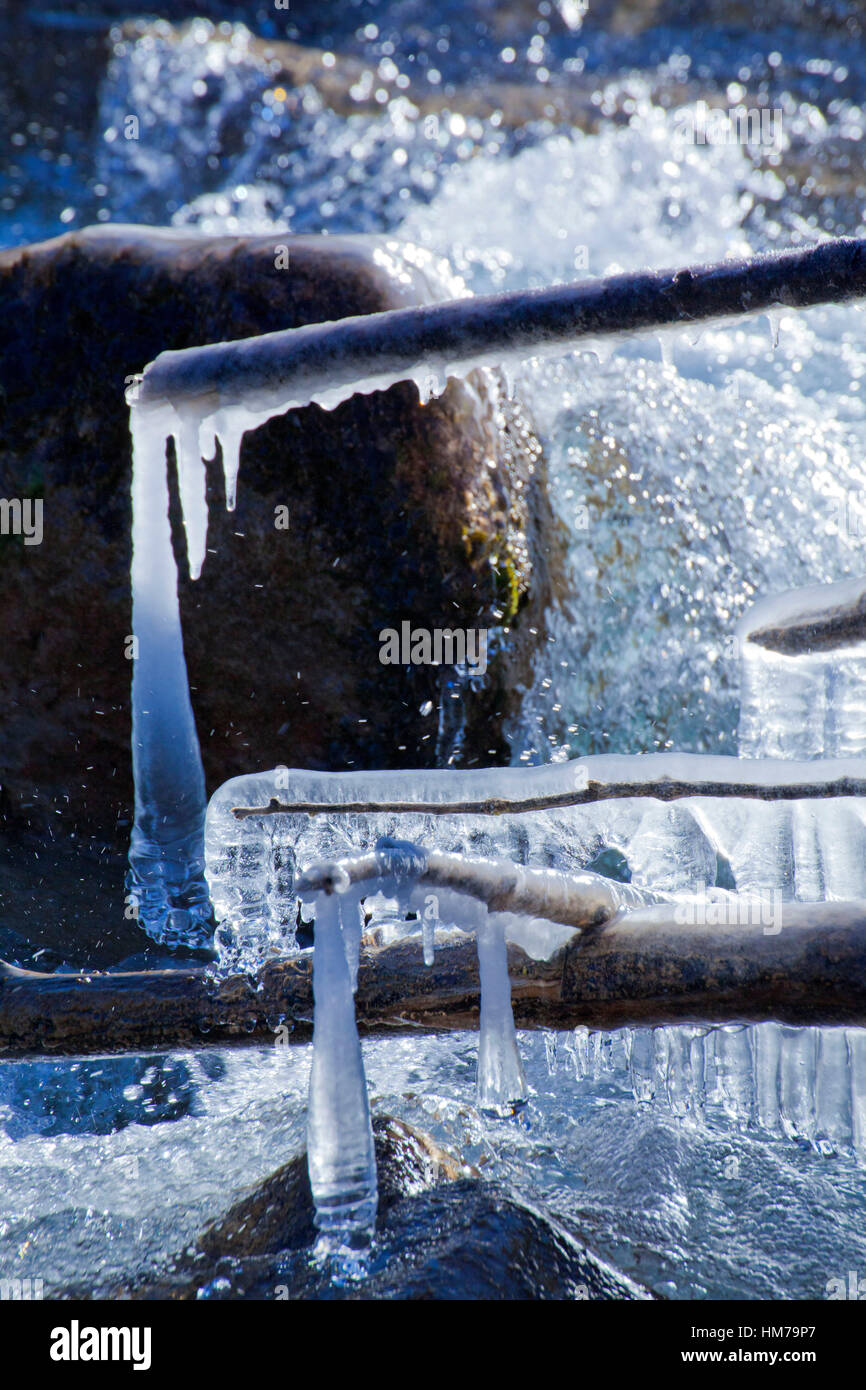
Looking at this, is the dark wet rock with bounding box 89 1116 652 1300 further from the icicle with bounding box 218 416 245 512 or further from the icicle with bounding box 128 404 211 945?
the icicle with bounding box 218 416 245 512

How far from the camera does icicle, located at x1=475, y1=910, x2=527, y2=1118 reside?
198cm

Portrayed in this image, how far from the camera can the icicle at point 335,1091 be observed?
1918 millimetres

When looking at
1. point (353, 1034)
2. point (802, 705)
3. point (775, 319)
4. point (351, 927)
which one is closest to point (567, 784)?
point (351, 927)

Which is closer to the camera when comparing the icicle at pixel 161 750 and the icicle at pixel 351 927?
the icicle at pixel 351 927

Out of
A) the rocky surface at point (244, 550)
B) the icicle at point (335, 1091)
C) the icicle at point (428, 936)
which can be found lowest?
the icicle at point (335, 1091)

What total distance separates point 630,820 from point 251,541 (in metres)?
2.19

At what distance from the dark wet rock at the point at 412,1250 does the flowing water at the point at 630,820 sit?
0.46ft

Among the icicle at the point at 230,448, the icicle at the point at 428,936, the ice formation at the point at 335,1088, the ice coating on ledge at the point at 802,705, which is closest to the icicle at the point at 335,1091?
the ice formation at the point at 335,1088

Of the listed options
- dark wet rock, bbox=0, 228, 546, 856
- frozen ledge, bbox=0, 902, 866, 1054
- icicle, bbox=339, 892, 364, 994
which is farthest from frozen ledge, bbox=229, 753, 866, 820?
dark wet rock, bbox=0, 228, 546, 856

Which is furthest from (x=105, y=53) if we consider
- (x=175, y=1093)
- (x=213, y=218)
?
(x=175, y=1093)

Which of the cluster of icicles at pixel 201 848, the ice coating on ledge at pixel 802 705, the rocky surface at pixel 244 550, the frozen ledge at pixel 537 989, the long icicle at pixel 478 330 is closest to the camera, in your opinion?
the frozen ledge at pixel 537 989

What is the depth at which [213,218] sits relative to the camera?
10719 millimetres

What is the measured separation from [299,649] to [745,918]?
2361 millimetres

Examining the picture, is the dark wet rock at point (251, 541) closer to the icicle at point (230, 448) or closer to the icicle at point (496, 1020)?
the icicle at point (230, 448)
